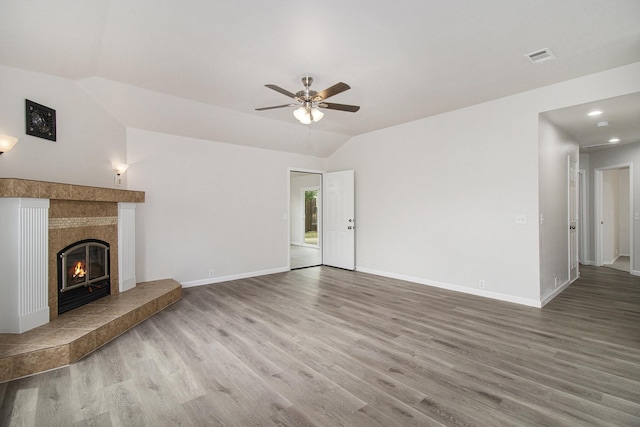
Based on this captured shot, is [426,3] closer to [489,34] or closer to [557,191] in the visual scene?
[489,34]

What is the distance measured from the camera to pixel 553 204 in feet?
14.5

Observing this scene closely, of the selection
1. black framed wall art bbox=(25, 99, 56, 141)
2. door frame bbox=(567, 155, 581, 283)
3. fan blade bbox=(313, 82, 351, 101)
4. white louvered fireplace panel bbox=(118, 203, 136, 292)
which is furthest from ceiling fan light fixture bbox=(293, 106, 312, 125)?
door frame bbox=(567, 155, 581, 283)

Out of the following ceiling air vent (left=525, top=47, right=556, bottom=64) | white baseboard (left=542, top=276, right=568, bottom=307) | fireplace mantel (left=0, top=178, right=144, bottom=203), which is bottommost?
white baseboard (left=542, top=276, right=568, bottom=307)

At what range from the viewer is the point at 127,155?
452cm

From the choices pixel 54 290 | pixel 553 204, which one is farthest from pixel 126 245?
pixel 553 204

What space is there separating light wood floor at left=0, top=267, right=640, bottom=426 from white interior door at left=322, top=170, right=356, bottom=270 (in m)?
2.35

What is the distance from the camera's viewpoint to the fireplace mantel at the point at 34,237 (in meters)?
2.69

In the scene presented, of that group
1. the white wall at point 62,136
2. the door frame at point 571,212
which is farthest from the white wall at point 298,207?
the door frame at point 571,212

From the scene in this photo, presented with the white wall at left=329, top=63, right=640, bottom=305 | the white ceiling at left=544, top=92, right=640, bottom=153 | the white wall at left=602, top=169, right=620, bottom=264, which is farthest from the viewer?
the white wall at left=602, top=169, right=620, bottom=264

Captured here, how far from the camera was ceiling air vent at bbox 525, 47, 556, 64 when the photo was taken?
292 cm

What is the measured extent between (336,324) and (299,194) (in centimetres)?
779

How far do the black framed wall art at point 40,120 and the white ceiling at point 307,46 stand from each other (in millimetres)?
391

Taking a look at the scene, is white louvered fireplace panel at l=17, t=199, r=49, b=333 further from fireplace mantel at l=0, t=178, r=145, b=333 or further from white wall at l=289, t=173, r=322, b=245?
white wall at l=289, t=173, r=322, b=245

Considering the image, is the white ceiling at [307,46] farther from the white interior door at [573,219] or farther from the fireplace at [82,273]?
the white interior door at [573,219]
